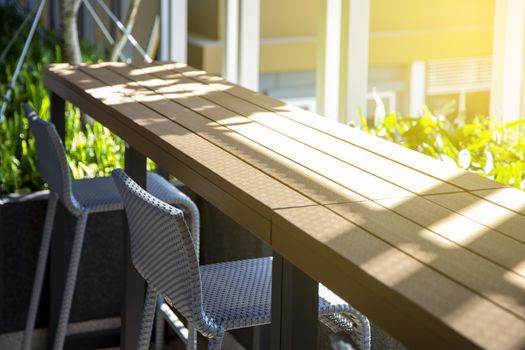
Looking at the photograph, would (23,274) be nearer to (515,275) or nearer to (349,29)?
(349,29)

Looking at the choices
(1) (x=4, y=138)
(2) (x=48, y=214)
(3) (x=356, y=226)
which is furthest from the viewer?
(1) (x=4, y=138)

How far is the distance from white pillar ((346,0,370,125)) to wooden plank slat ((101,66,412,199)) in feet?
2.64

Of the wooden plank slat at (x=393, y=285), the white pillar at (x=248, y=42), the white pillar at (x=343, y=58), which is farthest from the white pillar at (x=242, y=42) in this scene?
the wooden plank slat at (x=393, y=285)

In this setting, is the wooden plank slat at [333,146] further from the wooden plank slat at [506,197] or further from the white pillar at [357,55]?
the white pillar at [357,55]

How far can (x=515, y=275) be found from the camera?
1.63 meters

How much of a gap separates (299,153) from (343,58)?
1.50m

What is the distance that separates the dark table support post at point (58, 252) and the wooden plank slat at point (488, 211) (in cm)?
209

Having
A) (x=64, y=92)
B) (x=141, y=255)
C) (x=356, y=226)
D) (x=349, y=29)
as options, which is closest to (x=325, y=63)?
(x=349, y=29)

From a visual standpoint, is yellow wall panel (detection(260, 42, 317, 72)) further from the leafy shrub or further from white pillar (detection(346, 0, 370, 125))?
white pillar (detection(346, 0, 370, 125))

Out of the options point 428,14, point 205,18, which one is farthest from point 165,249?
point 205,18

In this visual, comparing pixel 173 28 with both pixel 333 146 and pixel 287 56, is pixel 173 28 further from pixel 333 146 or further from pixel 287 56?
pixel 287 56

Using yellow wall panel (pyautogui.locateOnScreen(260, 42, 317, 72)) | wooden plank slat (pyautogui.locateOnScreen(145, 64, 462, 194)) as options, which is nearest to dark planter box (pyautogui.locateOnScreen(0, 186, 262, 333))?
wooden plank slat (pyautogui.locateOnScreen(145, 64, 462, 194))

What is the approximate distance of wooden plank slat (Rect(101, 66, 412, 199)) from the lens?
85.0 inches

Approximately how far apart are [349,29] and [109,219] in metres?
1.20
